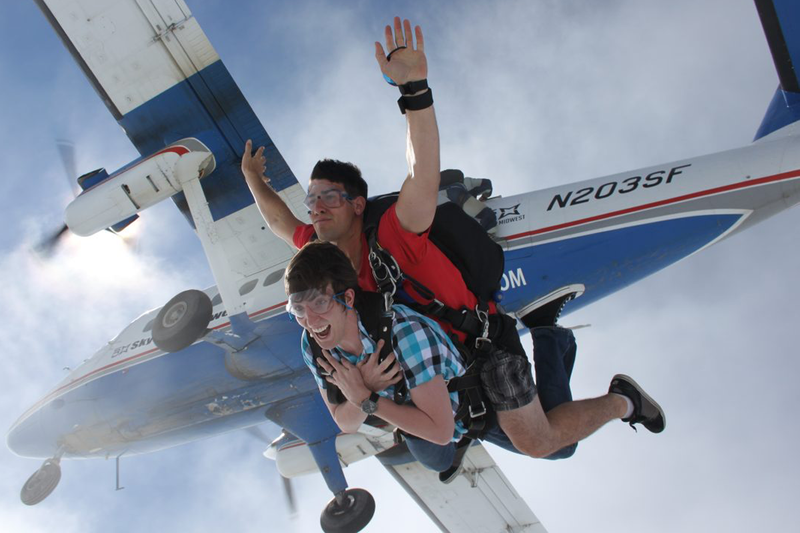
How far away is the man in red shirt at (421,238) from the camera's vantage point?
2.86 metres

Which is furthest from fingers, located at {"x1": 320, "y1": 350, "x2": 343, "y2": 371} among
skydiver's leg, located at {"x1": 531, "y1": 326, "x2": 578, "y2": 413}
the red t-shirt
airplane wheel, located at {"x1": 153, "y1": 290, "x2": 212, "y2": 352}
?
airplane wheel, located at {"x1": 153, "y1": 290, "x2": 212, "y2": 352}

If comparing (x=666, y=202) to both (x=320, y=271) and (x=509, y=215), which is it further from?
(x=320, y=271)

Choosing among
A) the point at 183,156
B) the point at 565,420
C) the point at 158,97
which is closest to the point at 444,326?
the point at 565,420

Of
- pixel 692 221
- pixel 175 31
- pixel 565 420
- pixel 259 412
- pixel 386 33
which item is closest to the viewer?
pixel 386 33

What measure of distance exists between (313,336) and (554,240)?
5044 millimetres

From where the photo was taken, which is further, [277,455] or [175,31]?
[277,455]

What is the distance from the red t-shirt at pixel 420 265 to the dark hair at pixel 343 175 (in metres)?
0.29

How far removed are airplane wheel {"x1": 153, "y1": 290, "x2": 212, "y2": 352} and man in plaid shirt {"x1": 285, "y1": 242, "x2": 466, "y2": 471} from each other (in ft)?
18.9

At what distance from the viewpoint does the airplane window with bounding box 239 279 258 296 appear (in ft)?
30.4

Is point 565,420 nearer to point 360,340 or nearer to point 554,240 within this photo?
point 360,340

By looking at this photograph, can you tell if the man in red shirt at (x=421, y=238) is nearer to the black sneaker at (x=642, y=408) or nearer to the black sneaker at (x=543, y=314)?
the black sneaker at (x=642, y=408)

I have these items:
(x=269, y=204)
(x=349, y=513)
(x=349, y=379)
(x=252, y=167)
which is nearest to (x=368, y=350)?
(x=349, y=379)

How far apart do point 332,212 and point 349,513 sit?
6644mm

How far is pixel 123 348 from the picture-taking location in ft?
34.7
